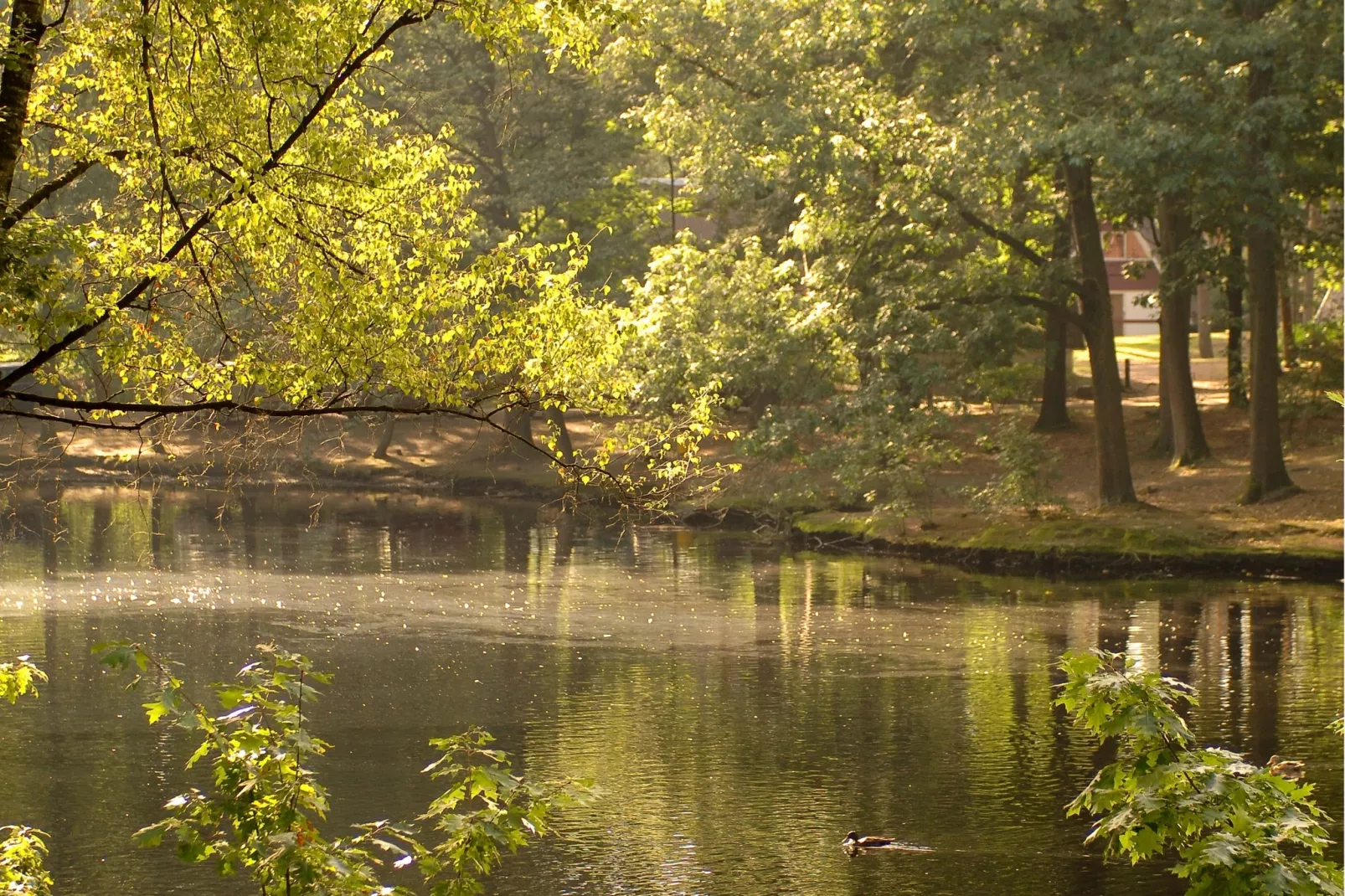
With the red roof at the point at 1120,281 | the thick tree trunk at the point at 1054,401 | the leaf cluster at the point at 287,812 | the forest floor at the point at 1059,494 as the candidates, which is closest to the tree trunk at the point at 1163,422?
the forest floor at the point at 1059,494

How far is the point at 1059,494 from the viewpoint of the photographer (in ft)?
120

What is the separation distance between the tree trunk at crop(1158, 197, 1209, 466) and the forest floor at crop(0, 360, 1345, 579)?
1.97ft

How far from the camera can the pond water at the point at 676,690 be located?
47.0 feet

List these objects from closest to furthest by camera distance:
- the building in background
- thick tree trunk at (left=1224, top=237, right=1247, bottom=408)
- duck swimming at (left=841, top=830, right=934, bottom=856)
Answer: duck swimming at (left=841, top=830, right=934, bottom=856) → thick tree trunk at (left=1224, top=237, right=1247, bottom=408) → the building in background

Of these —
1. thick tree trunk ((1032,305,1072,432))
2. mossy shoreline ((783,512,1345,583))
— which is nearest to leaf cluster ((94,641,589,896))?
mossy shoreline ((783,512,1345,583))

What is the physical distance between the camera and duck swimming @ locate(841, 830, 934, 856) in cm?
1423

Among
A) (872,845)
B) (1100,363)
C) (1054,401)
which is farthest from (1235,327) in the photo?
(872,845)

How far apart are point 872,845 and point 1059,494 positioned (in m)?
23.5

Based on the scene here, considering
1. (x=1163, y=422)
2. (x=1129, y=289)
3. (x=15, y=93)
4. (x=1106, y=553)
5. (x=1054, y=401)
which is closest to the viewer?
(x=15, y=93)

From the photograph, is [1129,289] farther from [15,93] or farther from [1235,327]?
[15,93]

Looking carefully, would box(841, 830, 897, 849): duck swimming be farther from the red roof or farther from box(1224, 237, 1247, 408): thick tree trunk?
the red roof

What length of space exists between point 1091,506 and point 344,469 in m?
23.5

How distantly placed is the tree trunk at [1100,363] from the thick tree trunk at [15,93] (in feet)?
88.0

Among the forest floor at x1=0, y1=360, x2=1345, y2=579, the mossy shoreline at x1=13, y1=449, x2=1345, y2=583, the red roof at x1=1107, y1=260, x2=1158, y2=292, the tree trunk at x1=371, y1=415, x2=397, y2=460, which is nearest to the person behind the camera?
the mossy shoreline at x1=13, y1=449, x2=1345, y2=583
